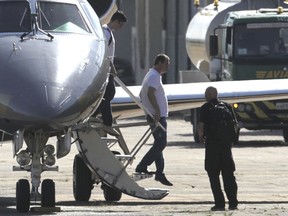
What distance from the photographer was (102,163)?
57.9 ft

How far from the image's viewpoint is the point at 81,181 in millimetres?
18219

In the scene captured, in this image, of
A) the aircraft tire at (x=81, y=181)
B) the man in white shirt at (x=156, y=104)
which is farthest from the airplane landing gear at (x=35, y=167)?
the man in white shirt at (x=156, y=104)

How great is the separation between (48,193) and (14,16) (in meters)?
2.10

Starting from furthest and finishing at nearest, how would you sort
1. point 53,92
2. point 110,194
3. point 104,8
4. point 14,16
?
point 104,8, point 110,194, point 14,16, point 53,92

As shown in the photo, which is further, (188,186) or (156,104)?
(188,186)

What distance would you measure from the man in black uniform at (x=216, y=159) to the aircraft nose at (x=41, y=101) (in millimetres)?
2462

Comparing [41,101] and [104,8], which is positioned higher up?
[104,8]

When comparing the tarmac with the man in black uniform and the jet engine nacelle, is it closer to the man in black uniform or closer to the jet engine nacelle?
the man in black uniform

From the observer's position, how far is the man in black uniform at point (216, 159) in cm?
1689

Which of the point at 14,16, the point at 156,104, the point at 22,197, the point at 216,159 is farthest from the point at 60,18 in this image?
the point at 156,104

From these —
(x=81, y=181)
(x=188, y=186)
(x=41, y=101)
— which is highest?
(x=41, y=101)

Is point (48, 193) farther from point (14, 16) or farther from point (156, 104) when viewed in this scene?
point (156, 104)

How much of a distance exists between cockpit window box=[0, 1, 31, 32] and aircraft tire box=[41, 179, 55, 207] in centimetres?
177

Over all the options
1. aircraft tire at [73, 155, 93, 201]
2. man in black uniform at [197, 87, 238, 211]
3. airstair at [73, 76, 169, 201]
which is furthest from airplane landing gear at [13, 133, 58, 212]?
aircraft tire at [73, 155, 93, 201]
